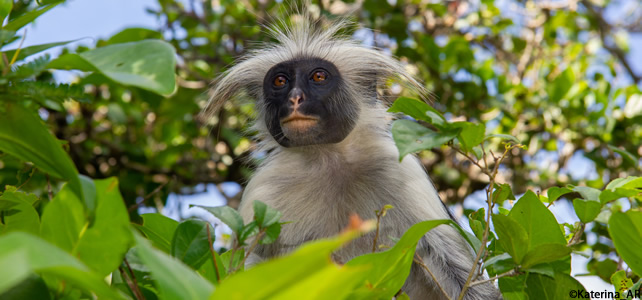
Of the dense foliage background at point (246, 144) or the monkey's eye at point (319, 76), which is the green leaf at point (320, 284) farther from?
the monkey's eye at point (319, 76)

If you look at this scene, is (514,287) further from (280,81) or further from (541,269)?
(280,81)

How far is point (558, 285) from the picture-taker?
2.34 m

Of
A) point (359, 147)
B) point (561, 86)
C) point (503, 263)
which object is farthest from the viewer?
point (561, 86)

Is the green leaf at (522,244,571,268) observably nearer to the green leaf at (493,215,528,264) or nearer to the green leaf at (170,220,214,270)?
the green leaf at (493,215,528,264)

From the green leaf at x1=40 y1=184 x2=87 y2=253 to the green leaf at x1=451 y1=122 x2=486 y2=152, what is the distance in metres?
1.10

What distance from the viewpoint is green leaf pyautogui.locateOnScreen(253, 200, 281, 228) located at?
1.95m

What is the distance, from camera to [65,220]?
1534 mm

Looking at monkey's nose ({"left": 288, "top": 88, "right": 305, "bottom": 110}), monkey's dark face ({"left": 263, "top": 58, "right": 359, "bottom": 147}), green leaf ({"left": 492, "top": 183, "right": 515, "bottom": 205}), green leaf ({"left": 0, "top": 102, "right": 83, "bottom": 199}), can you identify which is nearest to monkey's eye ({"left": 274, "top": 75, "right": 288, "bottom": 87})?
monkey's dark face ({"left": 263, "top": 58, "right": 359, "bottom": 147})

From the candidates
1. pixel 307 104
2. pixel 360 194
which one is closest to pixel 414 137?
pixel 360 194

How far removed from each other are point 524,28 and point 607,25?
1.31m

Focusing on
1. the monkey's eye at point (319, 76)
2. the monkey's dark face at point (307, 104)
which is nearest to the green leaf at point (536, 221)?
the monkey's dark face at point (307, 104)

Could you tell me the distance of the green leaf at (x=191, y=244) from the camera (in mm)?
1836

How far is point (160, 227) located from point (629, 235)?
1.52 m

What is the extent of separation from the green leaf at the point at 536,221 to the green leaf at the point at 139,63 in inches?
52.6
